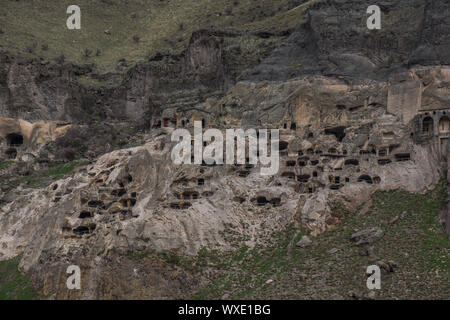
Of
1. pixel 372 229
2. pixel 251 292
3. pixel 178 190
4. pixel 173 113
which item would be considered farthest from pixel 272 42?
pixel 251 292

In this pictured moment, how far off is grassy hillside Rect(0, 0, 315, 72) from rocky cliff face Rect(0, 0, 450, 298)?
26.7 m

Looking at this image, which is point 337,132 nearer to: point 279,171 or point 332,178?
point 332,178

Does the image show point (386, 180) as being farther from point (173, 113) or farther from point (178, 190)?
point (173, 113)

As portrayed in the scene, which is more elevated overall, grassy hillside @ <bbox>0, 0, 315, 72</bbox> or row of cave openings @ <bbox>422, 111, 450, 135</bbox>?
grassy hillside @ <bbox>0, 0, 315, 72</bbox>

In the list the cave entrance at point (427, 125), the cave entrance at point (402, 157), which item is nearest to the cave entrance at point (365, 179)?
the cave entrance at point (402, 157)

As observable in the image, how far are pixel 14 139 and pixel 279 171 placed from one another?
36.6 meters

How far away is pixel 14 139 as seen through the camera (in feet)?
274

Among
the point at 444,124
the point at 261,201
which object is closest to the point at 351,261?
the point at 261,201

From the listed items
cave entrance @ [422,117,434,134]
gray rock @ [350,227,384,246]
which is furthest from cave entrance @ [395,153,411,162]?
gray rock @ [350,227,384,246]

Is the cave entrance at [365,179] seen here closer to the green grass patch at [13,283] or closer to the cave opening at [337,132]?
the cave opening at [337,132]

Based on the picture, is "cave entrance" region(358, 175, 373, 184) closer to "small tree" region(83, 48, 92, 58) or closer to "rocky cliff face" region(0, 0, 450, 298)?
"rocky cliff face" region(0, 0, 450, 298)

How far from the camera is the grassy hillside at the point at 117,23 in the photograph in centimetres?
11406

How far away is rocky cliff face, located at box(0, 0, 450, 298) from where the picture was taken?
58781 millimetres

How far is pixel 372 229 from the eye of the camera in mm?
56438
